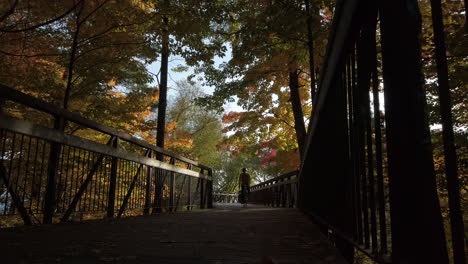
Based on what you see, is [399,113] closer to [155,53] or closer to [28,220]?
[28,220]

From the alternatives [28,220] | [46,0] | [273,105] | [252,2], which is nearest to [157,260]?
[28,220]

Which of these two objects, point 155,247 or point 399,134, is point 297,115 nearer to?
point 155,247

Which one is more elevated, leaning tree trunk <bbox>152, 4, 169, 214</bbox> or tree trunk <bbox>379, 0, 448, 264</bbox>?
leaning tree trunk <bbox>152, 4, 169, 214</bbox>

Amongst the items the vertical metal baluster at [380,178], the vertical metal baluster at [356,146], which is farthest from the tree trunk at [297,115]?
the vertical metal baluster at [380,178]

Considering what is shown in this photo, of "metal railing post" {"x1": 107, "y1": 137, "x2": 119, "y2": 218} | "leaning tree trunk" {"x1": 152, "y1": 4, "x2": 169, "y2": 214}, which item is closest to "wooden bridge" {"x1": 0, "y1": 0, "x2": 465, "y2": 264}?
"metal railing post" {"x1": 107, "y1": 137, "x2": 119, "y2": 218}

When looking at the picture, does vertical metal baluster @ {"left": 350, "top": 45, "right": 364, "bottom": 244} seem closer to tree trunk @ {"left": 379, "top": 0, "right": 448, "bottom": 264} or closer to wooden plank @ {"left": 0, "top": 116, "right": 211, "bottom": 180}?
tree trunk @ {"left": 379, "top": 0, "right": 448, "bottom": 264}

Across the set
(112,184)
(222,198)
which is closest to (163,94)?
(112,184)

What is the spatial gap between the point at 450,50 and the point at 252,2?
8480mm

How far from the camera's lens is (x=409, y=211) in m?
1.18

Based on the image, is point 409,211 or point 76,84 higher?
point 76,84

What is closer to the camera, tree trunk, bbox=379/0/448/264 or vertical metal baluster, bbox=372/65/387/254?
tree trunk, bbox=379/0/448/264

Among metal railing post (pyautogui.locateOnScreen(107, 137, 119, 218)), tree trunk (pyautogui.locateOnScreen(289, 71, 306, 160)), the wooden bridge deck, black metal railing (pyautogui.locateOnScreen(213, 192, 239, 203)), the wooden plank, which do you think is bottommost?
black metal railing (pyautogui.locateOnScreen(213, 192, 239, 203))

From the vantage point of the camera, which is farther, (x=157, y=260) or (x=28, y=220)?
(x=28, y=220)

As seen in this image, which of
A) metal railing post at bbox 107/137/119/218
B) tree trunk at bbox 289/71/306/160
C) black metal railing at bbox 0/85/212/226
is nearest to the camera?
black metal railing at bbox 0/85/212/226
